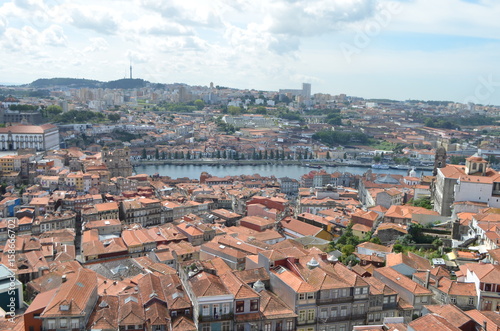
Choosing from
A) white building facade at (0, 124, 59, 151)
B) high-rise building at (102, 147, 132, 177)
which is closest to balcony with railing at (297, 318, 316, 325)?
high-rise building at (102, 147, 132, 177)

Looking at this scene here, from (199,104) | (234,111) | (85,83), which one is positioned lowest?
(234,111)

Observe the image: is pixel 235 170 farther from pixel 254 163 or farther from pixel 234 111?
pixel 234 111

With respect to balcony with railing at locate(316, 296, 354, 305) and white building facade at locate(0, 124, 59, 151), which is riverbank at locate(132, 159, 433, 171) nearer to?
white building facade at locate(0, 124, 59, 151)

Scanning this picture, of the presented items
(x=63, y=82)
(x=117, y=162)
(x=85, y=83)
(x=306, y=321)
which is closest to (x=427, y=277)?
(x=306, y=321)

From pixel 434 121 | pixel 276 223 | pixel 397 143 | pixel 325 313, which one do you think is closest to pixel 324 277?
pixel 325 313

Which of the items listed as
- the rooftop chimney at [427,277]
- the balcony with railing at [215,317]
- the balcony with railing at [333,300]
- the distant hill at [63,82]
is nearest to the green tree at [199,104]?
the distant hill at [63,82]

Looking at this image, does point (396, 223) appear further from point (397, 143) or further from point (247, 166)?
point (397, 143)

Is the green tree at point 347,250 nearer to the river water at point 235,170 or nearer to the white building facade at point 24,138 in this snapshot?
the white building facade at point 24,138
